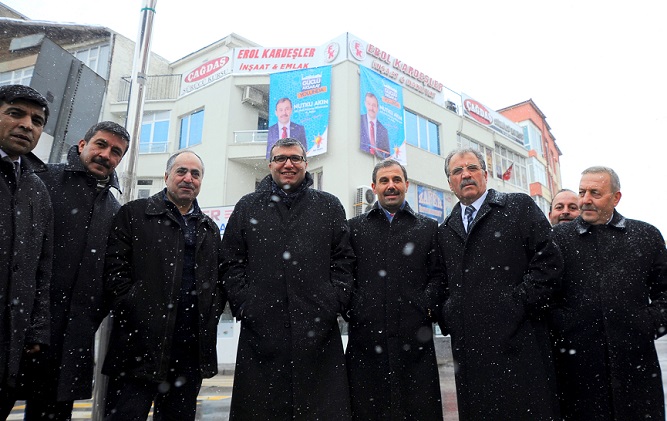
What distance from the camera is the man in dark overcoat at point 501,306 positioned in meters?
3.06

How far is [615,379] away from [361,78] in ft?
54.4

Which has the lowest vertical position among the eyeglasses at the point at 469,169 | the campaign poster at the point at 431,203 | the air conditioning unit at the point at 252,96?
the eyeglasses at the point at 469,169

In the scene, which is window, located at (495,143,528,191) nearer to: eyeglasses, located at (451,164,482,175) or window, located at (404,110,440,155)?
window, located at (404,110,440,155)

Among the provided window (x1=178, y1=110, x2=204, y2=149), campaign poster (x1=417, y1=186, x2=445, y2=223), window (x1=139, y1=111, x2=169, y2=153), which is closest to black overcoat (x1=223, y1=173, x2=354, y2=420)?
campaign poster (x1=417, y1=186, x2=445, y2=223)

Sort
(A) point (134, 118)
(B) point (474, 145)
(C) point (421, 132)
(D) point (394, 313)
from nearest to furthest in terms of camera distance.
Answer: (D) point (394, 313), (A) point (134, 118), (C) point (421, 132), (B) point (474, 145)

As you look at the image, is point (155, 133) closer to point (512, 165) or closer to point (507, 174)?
point (507, 174)

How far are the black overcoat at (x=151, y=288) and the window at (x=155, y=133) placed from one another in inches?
748

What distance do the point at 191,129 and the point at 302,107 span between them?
18.8 feet

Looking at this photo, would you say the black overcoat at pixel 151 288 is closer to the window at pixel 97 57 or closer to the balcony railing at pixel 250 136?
the balcony railing at pixel 250 136

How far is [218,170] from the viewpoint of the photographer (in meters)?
19.2

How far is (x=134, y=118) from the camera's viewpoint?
16.2 feet

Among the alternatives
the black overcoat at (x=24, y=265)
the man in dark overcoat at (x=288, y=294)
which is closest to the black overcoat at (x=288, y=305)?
the man in dark overcoat at (x=288, y=294)

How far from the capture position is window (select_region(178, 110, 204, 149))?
67.4ft

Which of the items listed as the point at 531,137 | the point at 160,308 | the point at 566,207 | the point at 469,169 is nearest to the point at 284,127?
the point at 566,207
